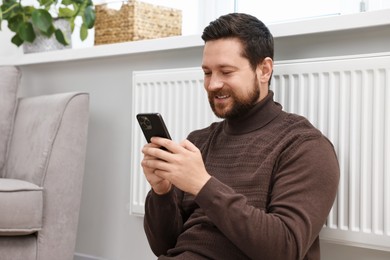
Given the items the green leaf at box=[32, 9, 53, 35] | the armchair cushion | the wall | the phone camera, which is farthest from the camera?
the green leaf at box=[32, 9, 53, 35]

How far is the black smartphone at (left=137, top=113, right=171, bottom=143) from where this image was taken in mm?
1378

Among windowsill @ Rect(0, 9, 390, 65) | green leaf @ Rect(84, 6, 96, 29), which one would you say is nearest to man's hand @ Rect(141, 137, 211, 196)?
windowsill @ Rect(0, 9, 390, 65)

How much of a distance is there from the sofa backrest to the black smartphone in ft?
3.65

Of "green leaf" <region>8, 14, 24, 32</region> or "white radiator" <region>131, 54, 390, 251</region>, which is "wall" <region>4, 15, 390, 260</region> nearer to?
"green leaf" <region>8, 14, 24, 32</region>

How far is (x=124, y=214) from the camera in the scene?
2.37 metres

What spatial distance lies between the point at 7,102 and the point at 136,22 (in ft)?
1.88

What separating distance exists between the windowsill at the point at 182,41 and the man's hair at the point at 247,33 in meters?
0.21

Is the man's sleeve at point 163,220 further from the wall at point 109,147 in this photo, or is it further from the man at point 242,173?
the wall at point 109,147

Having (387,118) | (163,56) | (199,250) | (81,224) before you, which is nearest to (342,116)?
(387,118)

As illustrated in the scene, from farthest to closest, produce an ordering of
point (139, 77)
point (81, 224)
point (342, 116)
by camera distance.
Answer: point (81, 224), point (139, 77), point (342, 116)

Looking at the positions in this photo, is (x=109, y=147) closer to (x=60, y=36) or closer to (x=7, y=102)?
(x=7, y=102)

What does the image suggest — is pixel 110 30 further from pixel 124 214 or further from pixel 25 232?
pixel 25 232

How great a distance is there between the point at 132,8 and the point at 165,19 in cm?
14

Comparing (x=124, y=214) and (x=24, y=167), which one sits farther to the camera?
(x=124, y=214)
